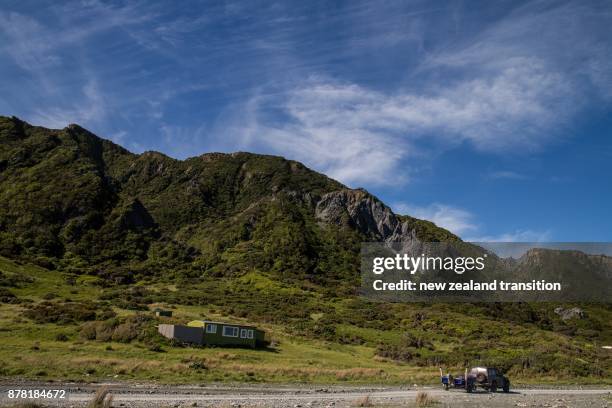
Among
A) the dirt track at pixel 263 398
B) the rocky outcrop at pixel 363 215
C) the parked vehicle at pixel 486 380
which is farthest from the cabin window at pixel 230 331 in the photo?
the rocky outcrop at pixel 363 215

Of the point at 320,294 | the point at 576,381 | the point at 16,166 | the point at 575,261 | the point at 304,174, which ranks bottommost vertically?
the point at 576,381

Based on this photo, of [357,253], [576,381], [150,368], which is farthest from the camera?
[357,253]

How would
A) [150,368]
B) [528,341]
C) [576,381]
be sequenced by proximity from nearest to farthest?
[150,368], [576,381], [528,341]

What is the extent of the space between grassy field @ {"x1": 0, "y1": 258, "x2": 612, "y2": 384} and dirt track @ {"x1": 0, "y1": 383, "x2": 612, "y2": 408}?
4.12 metres

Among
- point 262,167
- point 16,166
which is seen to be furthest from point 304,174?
point 16,166

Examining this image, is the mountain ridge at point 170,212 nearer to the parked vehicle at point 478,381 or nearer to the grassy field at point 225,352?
the grassy field at point 225,352

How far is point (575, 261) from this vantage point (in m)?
124

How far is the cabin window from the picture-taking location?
47816 millimetres

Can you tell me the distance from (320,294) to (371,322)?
22.5 m

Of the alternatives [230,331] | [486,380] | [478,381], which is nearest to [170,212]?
[230,331]

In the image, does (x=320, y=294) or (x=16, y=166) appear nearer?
(x=320, y=294)

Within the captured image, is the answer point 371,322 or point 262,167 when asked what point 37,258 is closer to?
point 371,322

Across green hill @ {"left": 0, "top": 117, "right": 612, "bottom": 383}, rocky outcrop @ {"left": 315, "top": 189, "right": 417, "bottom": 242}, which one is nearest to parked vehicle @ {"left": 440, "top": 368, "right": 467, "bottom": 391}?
green hill @ {"left": 0, "top": 117, "right": 612, "bottom": 383}

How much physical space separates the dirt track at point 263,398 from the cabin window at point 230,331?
21.1 meters
